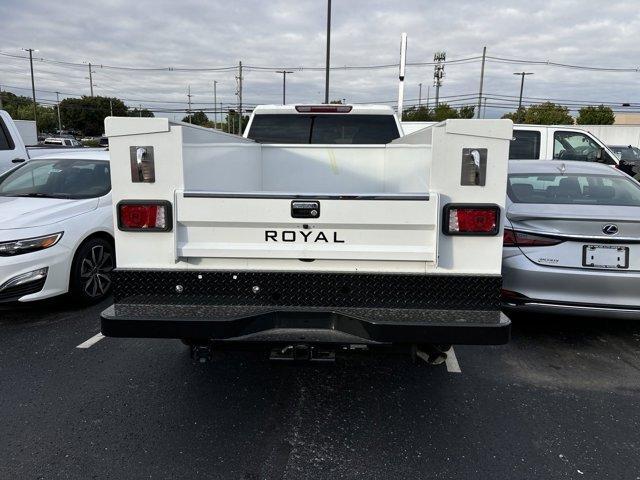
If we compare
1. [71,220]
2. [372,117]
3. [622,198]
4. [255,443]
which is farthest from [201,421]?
[622,198]

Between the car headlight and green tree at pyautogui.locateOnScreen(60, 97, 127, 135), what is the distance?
10128 centimetres

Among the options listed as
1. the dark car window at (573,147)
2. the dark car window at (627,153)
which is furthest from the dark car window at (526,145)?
the dark car window at (627,153)

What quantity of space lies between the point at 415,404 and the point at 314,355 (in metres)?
0.96

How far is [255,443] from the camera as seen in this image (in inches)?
120

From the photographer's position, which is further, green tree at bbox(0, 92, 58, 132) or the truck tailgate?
green tree at bbox(0, 92, 58, 132)

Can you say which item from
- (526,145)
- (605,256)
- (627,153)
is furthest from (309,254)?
(627,153)

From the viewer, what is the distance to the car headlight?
4742 millimetres

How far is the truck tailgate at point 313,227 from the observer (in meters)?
2.85

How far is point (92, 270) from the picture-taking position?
548cm

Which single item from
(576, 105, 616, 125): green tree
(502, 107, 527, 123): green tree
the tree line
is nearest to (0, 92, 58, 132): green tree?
the tree line

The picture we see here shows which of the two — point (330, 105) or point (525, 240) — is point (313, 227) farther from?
point (330, 105)

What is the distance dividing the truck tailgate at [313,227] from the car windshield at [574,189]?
2271 mm

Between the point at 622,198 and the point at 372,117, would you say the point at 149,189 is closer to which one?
the point at 372,117

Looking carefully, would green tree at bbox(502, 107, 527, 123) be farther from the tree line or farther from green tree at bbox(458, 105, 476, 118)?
the tree line
